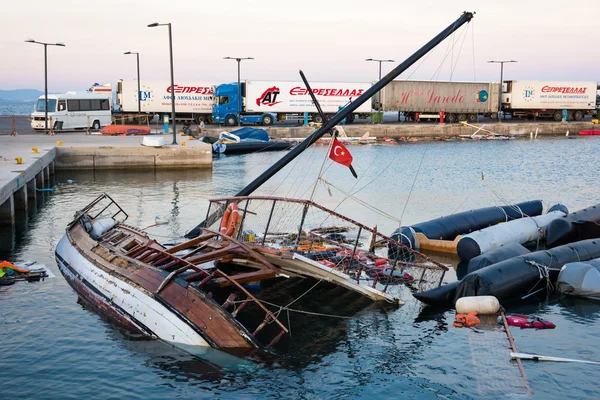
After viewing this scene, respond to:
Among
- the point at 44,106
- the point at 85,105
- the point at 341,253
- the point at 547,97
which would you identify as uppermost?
the point at 547,97

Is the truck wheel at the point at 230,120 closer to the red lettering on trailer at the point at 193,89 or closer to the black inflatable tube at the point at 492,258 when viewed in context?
the red lettering on trailer at the point at 193,89

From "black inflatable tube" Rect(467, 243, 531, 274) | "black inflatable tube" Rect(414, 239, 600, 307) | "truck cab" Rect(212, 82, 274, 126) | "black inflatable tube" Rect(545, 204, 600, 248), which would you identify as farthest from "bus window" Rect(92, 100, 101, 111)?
"black inflatable tube" Rect(414, 239, 600, 307)

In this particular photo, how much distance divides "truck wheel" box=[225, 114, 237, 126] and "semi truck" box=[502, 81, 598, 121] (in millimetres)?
33806

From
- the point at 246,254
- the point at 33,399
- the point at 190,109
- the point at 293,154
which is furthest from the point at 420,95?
the point at 33,399

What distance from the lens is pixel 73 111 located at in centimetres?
5938

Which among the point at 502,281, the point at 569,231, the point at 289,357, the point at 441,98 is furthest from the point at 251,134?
the point at 289,357

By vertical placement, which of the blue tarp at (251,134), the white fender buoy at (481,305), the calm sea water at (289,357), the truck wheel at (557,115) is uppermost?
the truck wheel at (557,115)

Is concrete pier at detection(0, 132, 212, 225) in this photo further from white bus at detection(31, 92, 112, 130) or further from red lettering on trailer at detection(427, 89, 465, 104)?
red lettering on trailer at detection(427, 89, 465, 104)

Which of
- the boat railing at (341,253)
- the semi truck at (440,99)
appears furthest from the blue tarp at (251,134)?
the boat railing at (341,253)

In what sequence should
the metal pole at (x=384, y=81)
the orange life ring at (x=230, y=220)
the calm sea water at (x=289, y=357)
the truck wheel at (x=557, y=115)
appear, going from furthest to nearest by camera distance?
1. the truck wheel at (x=557, y=115)
2. the metal pole at (x=384, y=81)
3. the orange life ring at (x=230, y=220)
4. the calm sea water at (x=289, y=357)

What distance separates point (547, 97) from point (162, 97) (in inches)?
1783

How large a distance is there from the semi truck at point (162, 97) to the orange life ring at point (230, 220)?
5555 centimetres

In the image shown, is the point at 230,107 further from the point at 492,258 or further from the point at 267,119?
the point at 492,258

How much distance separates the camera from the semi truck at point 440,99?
253 ft
